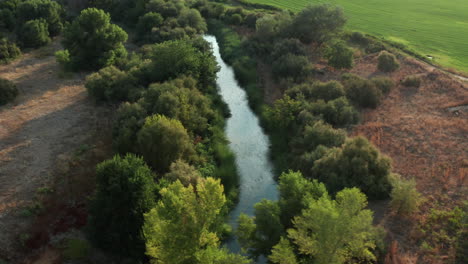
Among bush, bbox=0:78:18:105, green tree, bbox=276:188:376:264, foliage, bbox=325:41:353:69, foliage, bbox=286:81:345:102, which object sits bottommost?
bush, bbox=0:78:18:105

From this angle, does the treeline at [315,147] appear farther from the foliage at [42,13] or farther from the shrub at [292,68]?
the foliage at [42,13]

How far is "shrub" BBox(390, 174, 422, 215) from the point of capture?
1187 inches

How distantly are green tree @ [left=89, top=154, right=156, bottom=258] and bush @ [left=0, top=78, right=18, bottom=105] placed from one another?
30454 mm

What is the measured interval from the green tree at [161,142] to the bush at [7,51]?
4002 cm

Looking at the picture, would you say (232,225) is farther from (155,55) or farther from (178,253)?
(155,55)

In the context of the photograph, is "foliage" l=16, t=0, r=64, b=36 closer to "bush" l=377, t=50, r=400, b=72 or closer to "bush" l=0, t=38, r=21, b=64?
"bush" l=0, t=38, r=21, b=64

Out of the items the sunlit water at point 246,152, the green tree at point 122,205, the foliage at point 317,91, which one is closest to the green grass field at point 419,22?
the foliage at point 317,91

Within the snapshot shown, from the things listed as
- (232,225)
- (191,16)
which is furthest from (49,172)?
(191,16)

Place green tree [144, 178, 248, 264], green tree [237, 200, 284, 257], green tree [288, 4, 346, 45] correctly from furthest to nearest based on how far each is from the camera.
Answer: green tree [288, 4, 346, 45] < green tree [237, 200, 284, 257] < green tree [144, 178, 248, 264]

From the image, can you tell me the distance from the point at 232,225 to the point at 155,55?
28.3m

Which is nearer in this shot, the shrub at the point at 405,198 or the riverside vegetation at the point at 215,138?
the riverside vegetation at the point at 215,138

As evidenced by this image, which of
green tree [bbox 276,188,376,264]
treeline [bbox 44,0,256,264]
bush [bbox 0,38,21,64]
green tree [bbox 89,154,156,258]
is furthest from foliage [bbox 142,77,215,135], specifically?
bush [bbox 0,38,21,64]

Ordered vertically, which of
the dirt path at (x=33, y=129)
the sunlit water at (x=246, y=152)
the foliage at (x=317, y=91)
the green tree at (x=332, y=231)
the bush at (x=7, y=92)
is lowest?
the sunlit water at (x=246, y=152)

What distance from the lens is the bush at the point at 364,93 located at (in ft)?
161
